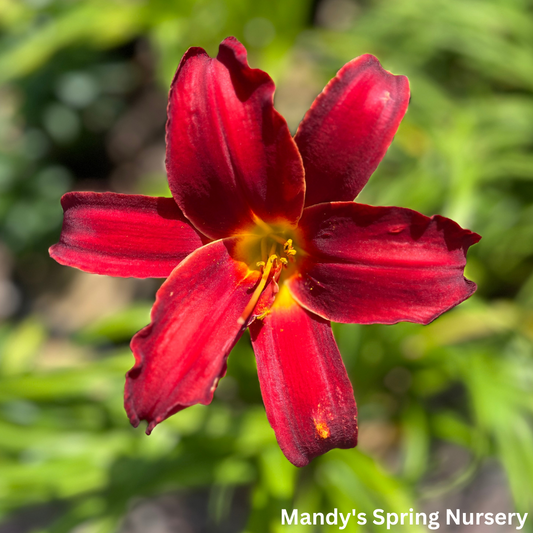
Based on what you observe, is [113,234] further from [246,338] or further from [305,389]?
[246,338]

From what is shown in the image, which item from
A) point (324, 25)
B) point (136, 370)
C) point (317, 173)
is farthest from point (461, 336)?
point (324, 25)

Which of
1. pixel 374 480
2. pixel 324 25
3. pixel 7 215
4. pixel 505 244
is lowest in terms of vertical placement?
pixel 7 215

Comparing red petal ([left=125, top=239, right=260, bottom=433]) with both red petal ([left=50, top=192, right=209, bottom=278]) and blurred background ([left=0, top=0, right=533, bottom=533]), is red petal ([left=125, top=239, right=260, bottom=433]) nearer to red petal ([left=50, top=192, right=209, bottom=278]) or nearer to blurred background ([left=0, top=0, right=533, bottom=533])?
red petal ([left=50, top=192, right=209, bottom=278])

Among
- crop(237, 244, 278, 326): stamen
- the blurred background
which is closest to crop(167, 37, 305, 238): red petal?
crop(237, 244, 278, 326): stamen

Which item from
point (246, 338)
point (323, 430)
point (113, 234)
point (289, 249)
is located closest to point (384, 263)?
point (289, 249)

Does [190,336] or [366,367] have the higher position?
[190,336]

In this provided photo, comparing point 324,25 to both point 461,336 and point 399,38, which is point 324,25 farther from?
point 461,336
